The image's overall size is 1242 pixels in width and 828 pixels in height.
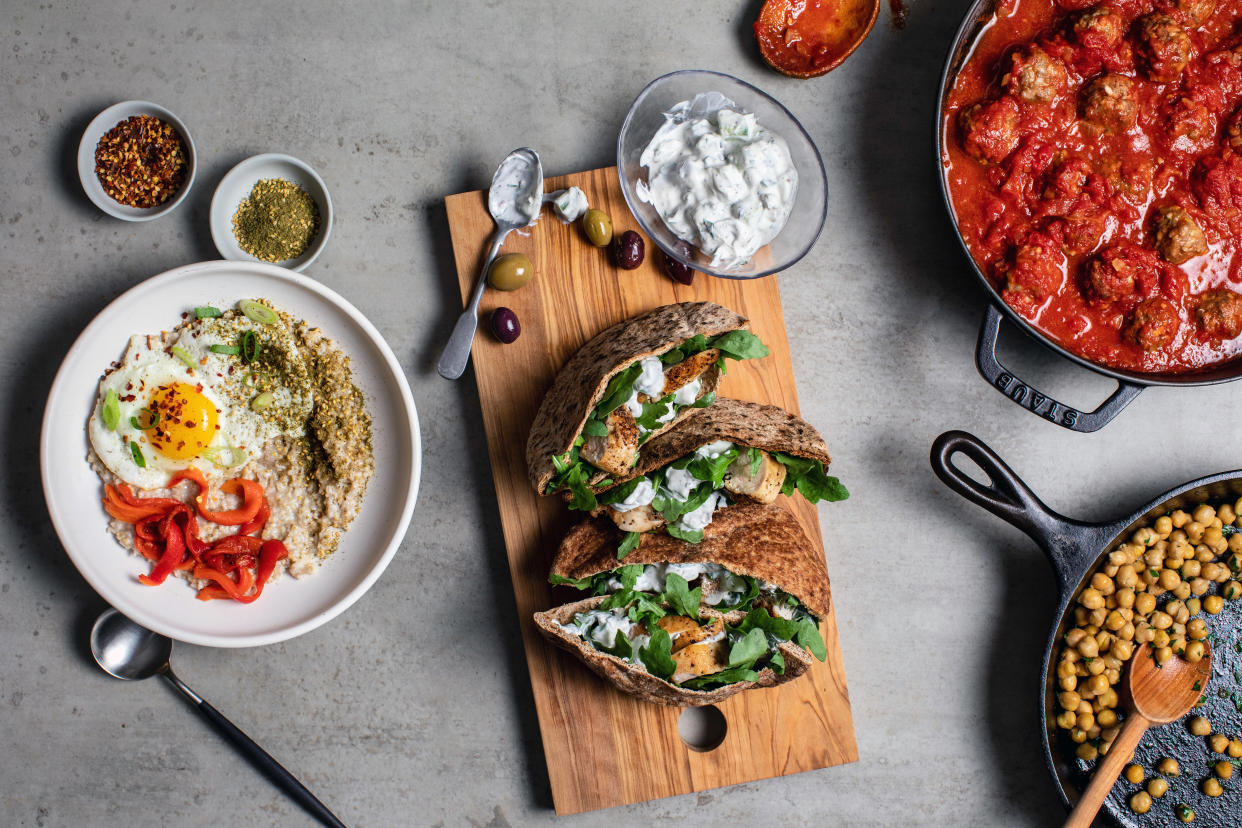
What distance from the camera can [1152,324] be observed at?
3.18 meters

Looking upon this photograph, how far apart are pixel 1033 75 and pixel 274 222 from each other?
3145mm

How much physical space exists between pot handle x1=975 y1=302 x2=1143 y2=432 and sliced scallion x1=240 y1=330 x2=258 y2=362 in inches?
115

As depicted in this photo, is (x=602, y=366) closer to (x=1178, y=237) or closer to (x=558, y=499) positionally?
(x=558, y=499)

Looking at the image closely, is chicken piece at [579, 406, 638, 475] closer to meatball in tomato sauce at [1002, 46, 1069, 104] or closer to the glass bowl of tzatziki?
the glass bowl of tzatziki

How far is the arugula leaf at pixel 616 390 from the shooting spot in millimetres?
2779

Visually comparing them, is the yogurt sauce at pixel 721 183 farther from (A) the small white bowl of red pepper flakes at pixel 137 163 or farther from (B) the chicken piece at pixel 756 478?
(A) the small white bowl of red pepper flakes at pixel 137 163

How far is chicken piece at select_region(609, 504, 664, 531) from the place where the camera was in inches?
119

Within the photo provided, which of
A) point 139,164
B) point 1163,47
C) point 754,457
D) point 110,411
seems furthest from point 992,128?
point 110,411

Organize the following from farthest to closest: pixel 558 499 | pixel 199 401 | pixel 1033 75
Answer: pixel 558 499 < pixel 199 401 < pixel 1033 75

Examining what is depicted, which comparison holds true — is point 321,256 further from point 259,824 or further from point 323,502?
point 259,824

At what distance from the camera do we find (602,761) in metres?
3.39

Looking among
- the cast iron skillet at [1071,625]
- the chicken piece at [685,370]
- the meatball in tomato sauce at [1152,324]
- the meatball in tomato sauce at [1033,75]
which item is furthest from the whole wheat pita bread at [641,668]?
the meatball in tomato sauce at [1033,75]

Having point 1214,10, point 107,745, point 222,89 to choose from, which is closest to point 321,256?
point 222,89

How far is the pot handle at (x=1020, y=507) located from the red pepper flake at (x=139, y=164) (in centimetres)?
341
